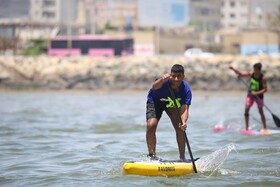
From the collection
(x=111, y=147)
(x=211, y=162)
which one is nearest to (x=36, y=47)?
(x=111, y=147)

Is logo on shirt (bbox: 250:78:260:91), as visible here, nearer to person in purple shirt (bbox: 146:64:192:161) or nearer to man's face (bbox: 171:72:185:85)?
Answer: person in purple shirt (bbox: 146:64:192:161)

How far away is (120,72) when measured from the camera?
143 feet

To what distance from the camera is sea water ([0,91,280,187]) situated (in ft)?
36.0

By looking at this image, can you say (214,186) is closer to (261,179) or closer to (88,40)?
(261,179)

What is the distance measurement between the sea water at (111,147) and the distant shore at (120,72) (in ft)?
42.1

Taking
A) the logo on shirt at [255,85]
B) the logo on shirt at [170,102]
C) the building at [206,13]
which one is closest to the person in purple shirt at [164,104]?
the logo on shirt at [170,102]

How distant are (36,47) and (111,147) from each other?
4441cm

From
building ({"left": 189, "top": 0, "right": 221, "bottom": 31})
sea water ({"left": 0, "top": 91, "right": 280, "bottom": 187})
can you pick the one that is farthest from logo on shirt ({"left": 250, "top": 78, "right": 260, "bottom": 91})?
building ({"left": 189, "top": 0, "right": 221, "bottom": 31})

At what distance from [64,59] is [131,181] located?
119 ft

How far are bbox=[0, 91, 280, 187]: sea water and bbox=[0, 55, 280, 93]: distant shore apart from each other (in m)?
12.8

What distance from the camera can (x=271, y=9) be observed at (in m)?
78.5

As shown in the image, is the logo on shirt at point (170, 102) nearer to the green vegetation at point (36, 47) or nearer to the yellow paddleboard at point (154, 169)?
the yellow paddleboard at point (154, 169)

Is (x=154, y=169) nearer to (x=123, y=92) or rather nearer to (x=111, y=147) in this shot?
(x=111, y=147)

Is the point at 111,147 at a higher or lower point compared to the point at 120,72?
higher
